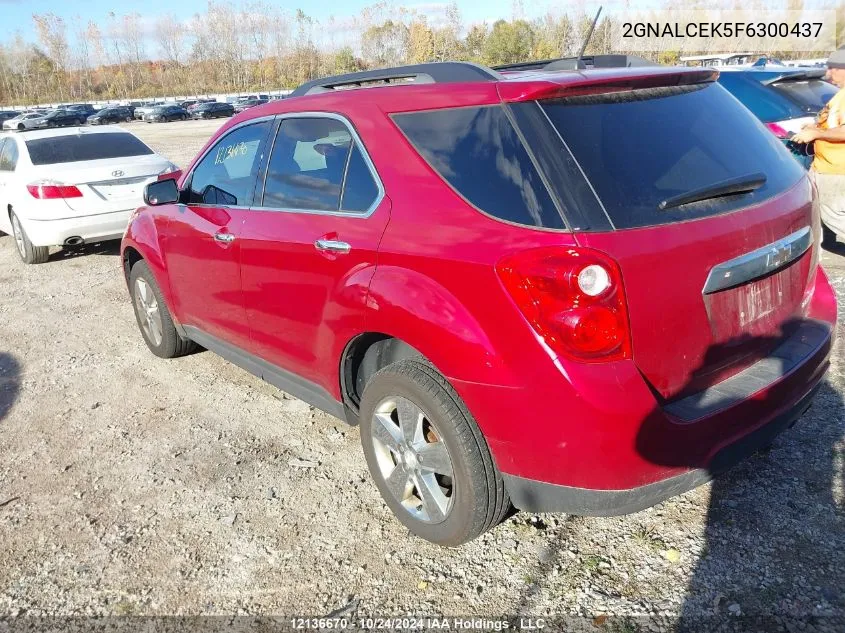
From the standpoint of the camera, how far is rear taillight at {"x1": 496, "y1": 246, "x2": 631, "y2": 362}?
2.23m

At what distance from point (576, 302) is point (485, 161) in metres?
0.63

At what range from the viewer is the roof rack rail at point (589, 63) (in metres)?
3.15

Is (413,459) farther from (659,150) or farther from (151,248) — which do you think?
(151,248)

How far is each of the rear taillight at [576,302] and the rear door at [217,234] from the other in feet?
6.26

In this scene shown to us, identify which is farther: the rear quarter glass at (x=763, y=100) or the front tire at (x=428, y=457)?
the rear quarter glass at (x=763, y=100)

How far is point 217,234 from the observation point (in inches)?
152

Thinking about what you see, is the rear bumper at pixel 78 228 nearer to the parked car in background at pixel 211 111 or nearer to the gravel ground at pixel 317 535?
the gravel ground at pixel 317 535

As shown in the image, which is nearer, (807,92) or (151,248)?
(151,248)

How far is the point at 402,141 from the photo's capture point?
279 centimetres

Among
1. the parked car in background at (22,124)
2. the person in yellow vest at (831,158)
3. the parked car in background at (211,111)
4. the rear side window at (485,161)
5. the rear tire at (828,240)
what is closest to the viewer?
the rear side window at (485,161)

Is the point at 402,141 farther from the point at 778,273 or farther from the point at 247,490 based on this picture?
the point at 247,490

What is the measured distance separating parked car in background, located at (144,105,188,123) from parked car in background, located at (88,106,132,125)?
2.30 m

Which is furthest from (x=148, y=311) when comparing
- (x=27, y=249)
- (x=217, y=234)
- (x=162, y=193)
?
(x=27, y=249)

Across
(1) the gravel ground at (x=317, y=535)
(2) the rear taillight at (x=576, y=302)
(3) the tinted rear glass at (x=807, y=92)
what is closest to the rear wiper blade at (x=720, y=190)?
(2) the rear taillight at (x=576, y=302)
